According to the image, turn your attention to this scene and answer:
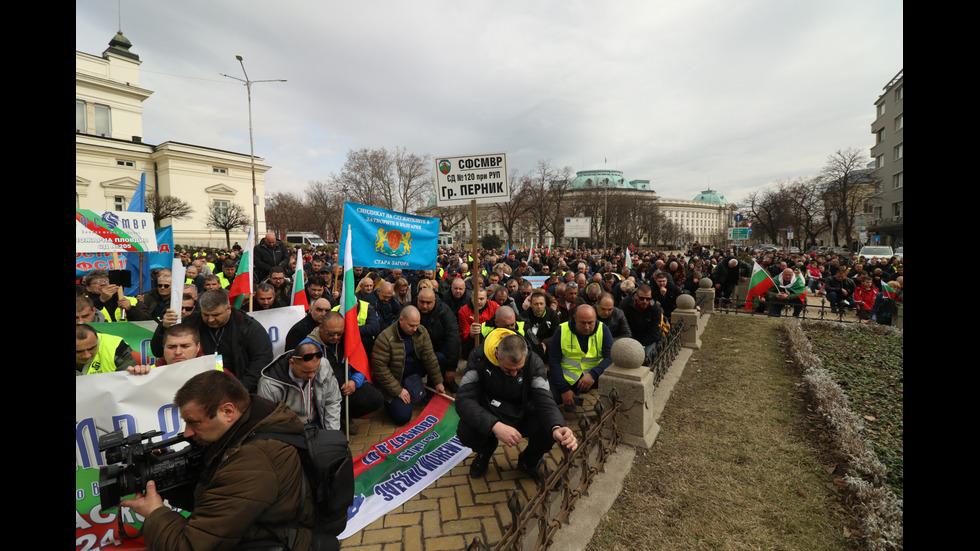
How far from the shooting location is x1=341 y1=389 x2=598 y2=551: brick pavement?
3.08m

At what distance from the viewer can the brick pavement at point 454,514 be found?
3082mm

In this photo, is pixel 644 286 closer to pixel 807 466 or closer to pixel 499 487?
pixel 807 466

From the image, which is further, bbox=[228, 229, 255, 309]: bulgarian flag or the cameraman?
bbox=[228, 229, 255, 309]: bulgarian flag

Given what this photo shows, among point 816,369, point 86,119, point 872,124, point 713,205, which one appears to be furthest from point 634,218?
point 713,205

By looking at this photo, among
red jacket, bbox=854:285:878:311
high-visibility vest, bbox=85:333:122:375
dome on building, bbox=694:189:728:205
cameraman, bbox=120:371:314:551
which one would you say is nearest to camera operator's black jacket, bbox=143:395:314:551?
cameraman, bbox=120:371:314:551

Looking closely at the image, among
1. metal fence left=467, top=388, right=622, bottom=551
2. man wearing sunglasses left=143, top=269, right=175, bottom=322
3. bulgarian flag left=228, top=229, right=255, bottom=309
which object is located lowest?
metal fence left=467, top=388, right=622, bottom=551

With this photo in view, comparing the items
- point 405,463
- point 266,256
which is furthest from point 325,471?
point 266,256

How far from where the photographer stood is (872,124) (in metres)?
49.3

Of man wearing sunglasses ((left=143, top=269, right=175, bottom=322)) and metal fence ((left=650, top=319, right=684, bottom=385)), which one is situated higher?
man wearing sunglasses ((left=143, top=269, right=175, bottom=322))

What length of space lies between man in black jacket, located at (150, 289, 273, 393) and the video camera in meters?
2.30

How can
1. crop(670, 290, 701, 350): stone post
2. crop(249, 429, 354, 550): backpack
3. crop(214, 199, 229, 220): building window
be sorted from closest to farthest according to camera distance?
1. crop(249, 429, 354, 550): backpack
2. crop(670, 290, 701, 350): stone post
3. crop(214, 199, 229, 220): building window

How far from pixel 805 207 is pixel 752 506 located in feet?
176

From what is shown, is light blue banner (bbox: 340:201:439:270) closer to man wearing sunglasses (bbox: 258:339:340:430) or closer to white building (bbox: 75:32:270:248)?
man wearing sunglasses (bbox: 258:339:340:430)

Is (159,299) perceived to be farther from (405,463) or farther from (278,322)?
(405,463)
